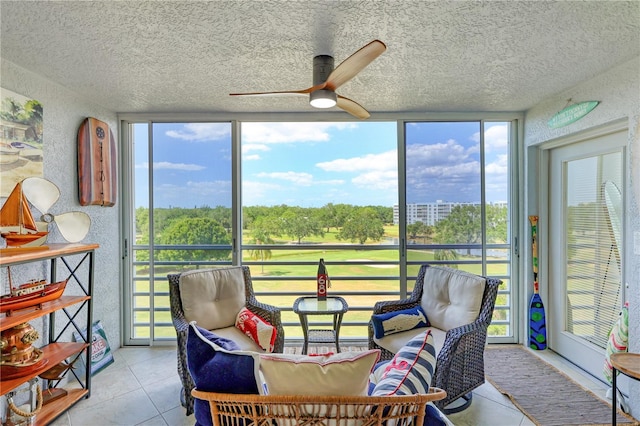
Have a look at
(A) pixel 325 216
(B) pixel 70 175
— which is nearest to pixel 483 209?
(A) pixel 325 216

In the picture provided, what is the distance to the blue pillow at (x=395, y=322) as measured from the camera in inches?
97.1

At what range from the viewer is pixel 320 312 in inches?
105

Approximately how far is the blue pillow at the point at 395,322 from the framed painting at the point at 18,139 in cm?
275

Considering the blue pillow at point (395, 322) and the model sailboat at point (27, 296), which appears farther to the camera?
the blue pillow at point (395, 322)

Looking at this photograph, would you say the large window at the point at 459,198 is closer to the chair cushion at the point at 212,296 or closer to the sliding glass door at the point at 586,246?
the sliding glass door at the point at 586,246

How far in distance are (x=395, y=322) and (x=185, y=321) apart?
163 centimetres

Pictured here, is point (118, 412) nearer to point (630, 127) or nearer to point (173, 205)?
point (173, 205)

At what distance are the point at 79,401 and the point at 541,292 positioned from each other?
4209 millimetres

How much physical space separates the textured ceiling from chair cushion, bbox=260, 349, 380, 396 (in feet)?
5.40

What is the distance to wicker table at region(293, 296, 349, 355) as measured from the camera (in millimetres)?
2670

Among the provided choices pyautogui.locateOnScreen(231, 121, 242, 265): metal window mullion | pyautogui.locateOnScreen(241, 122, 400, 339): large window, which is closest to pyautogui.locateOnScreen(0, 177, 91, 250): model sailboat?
pyautogui.locateOnScreen(231, 121, 242, 265): metal window mullion

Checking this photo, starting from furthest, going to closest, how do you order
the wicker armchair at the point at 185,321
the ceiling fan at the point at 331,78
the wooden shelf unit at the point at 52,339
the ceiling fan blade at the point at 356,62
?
the wicker armchair at the point at 185,321, the wooden shelf unit at the point at 52,339, the ceiling fan at the point at 331,78, the ceiling fan blade at the point at 356,62

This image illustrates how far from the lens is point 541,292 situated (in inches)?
129

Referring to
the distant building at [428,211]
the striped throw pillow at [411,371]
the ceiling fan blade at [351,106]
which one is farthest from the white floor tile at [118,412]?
the distant building at [428,211]
